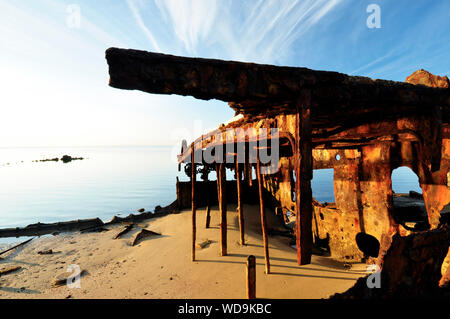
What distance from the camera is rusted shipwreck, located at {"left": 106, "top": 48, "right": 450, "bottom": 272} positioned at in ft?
7.86

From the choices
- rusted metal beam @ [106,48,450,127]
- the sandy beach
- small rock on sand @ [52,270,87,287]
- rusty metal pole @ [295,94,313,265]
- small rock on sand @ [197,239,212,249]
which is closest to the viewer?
rusted metal beam @ [106,48,450,127]

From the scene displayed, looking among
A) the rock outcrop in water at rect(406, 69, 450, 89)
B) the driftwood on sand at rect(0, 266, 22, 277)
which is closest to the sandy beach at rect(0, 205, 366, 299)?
the driftwood on sand at rect(0, 266, 22, 277)

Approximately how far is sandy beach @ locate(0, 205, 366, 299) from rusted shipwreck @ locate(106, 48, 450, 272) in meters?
0.97

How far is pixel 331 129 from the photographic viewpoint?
537 cm

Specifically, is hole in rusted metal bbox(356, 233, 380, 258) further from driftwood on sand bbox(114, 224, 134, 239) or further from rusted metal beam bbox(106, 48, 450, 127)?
driftwood on sand bbox(114, 224, 134, 239)

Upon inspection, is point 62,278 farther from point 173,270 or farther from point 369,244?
point 369,244

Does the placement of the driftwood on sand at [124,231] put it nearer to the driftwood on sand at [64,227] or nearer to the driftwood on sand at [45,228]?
the driftwood on sand at [64,227]

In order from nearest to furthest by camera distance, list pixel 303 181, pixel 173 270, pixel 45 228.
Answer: pixel 303 181 < pixel 173 270 < pixel 45 228

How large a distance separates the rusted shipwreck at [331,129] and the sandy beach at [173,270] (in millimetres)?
974

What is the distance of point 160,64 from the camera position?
227cm

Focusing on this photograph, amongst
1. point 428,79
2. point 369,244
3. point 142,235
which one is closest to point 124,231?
point 142,235

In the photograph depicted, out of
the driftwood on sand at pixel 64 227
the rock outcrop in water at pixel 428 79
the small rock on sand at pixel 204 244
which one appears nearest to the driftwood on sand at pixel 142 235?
the driftwood on sand at pixel 64 227

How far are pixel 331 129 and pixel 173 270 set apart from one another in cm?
632
